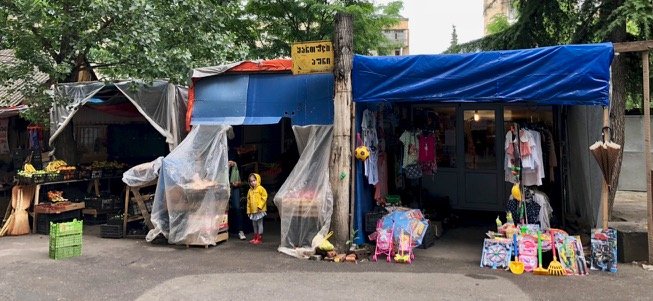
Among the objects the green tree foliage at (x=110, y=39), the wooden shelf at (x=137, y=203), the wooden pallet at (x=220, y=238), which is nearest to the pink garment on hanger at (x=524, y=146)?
the wooden pallet at (x=220, y=238)

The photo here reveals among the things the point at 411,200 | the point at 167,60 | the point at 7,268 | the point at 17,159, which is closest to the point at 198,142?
the point at 167,60

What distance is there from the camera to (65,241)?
25.0 feet

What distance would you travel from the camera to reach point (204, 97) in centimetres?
902

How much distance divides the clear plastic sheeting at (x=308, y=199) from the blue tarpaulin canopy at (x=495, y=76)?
1072mm

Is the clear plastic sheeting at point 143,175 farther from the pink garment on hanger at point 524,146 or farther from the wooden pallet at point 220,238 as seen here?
the pink garment on hanger at point 524,146

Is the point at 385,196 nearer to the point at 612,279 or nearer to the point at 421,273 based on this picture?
the point at 421,273

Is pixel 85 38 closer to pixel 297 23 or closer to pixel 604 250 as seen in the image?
pixel 297 23

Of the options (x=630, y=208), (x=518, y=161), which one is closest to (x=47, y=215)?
(x=518, y=161)

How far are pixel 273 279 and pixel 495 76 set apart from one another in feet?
13.5

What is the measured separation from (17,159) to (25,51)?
18.7 feet

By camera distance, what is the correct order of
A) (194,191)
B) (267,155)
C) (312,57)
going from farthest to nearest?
(267,155) → (194,191) → (312,57)

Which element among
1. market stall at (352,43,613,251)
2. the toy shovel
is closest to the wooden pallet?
market stall at (352,43,613,251)

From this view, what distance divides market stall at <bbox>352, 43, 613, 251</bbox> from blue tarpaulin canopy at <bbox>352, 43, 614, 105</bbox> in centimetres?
1

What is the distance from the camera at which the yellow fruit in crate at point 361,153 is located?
7.59 m
